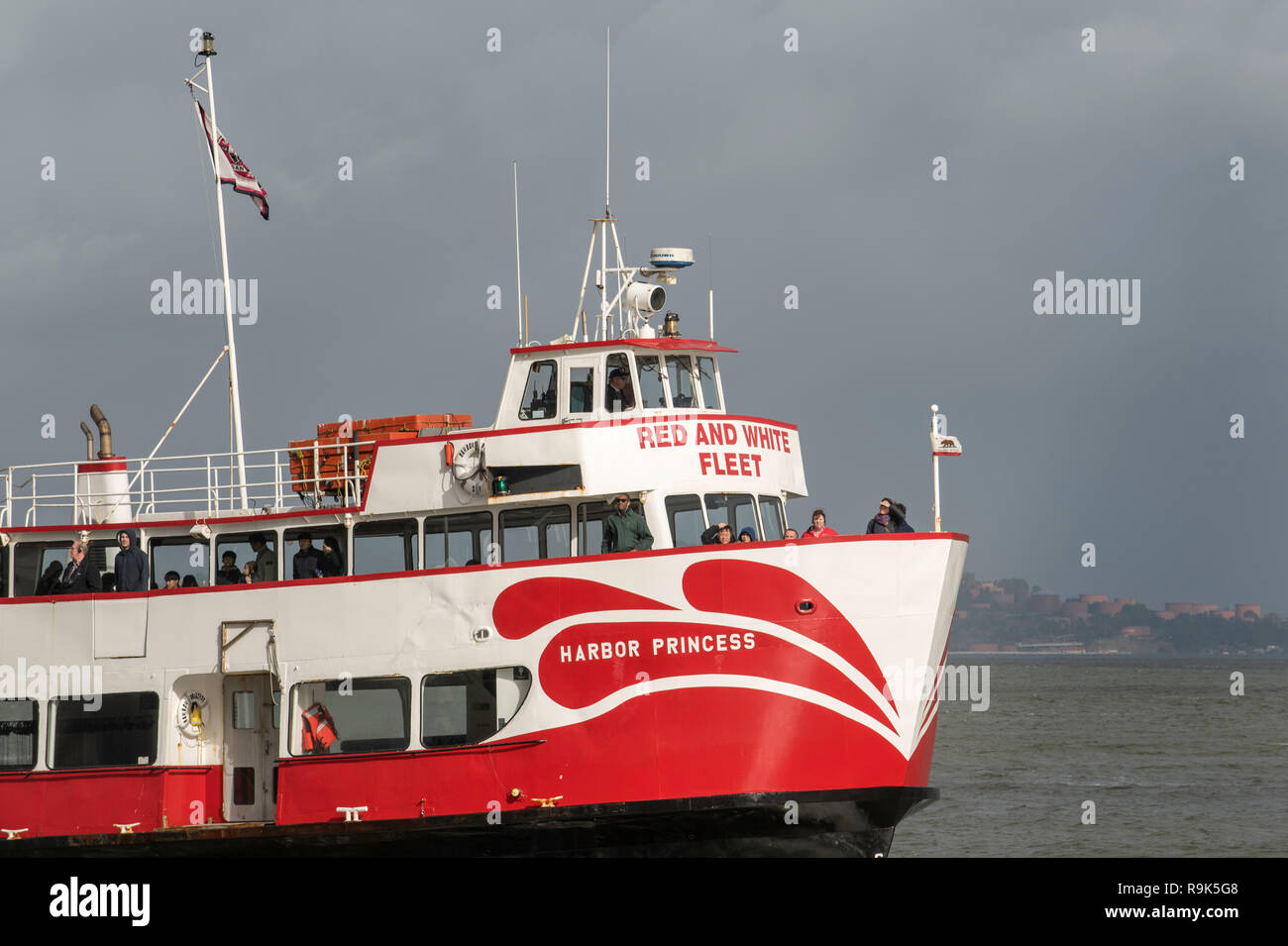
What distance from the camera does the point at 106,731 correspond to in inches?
690

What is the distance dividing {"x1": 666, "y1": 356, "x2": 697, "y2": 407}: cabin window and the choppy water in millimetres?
11261

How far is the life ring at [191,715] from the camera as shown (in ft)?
57.0

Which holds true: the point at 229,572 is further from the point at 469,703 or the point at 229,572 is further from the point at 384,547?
the point at 469,703

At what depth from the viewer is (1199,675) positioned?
127 metres

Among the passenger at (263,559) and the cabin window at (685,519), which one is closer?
the cabin window at (685,519)

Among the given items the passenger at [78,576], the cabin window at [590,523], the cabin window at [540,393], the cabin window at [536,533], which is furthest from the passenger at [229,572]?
the cabin window at [590,523]

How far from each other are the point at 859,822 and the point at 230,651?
709 centimetres

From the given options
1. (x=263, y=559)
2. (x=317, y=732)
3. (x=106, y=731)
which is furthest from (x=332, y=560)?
(x=106, y=731)

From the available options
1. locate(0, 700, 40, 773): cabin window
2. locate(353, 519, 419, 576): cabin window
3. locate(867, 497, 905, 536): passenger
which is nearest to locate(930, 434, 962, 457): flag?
locate(867, 497, 905, 536): passenger

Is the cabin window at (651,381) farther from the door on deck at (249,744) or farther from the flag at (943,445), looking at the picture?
the door on deck at (249,744)

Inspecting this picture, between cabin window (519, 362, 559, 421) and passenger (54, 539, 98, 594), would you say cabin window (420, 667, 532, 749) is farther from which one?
passenger (54, 539, 98, 594)

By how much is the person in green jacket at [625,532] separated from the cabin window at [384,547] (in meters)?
2.34

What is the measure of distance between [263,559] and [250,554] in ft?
0.78
